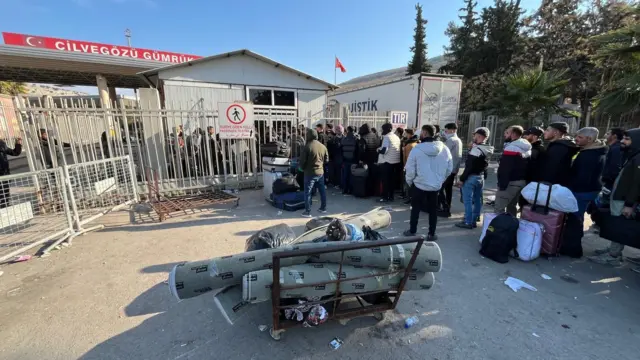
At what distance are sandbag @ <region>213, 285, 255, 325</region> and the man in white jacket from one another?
10.6 ft

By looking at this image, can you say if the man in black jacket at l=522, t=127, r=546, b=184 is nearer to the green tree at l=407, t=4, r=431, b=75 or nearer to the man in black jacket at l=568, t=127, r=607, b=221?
the man in black jacket at l=568, t=127, r=607, b=221

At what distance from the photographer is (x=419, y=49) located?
29703 millimetres

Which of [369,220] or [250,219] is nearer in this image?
[369,220]

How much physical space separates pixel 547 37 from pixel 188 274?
2420 centimetres

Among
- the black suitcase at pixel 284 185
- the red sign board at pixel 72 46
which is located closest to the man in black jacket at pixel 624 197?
the black suitcase at pixel 284 185

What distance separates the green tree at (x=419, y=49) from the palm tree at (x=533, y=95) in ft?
67.1

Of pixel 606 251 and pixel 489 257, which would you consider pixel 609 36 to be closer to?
pixel 606 251

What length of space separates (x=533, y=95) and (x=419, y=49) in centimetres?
2239

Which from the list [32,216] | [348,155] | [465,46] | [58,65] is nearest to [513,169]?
[348,155]

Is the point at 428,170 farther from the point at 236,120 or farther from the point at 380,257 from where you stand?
the point at 236,120

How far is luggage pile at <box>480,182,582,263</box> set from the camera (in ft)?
12.4

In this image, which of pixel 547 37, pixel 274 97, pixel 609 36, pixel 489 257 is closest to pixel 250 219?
pixel 489 257

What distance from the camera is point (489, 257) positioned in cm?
398

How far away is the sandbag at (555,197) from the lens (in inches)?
147
